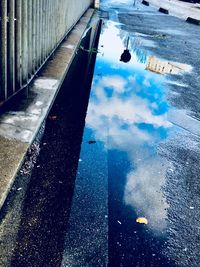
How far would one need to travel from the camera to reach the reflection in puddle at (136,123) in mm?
3605

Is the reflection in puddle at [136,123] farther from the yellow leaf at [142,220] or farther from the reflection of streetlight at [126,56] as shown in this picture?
the reflection of streetlight at [126,56]

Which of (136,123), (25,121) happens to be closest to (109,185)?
(25,121)

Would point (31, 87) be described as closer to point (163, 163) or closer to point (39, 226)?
point (163, 163)

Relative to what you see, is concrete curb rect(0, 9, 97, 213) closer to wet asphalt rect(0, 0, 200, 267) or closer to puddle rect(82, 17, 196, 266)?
wet asphalt rect(0, 0, 200, 267)

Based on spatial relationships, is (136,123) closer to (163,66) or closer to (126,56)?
(163,66)

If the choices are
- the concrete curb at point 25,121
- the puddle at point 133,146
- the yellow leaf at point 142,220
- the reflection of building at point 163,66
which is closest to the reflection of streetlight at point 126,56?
the puddle at point 133,146

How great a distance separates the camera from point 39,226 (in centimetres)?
289

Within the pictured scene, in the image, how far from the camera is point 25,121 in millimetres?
4410

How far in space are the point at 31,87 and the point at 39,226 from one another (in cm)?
335

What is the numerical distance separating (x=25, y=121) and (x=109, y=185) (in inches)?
64.6

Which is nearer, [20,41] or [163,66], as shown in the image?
[20,41]

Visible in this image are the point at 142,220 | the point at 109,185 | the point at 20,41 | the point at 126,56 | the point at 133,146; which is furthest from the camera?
the point at 126,56

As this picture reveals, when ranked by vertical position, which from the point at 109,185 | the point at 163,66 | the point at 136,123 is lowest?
the point at 163,66

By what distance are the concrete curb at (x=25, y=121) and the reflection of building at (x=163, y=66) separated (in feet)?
A: 10.7
